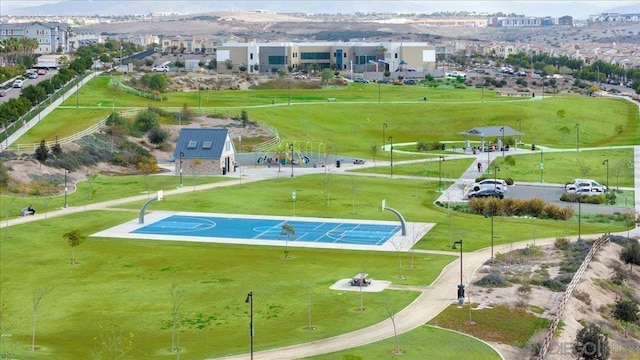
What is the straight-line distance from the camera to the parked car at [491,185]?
82438mm

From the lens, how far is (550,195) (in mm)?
83688

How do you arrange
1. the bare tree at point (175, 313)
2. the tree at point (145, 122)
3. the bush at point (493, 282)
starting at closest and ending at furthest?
the bare tree at point (175, 313)
the bush at point (493, 282)
the tree at point (145, 122)

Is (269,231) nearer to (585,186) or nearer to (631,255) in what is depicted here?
(631,255)

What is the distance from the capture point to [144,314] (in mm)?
48031

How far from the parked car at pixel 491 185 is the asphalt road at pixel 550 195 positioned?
0.77m

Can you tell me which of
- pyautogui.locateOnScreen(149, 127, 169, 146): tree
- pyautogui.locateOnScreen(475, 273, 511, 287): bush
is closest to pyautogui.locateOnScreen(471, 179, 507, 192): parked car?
pyautogui.locateOnScreen(475, 273, 511, 287): bush

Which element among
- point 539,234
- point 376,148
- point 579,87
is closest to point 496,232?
point 539,234

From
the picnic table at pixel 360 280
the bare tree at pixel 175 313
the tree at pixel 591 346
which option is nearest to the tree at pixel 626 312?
the tree at pixel 591 346

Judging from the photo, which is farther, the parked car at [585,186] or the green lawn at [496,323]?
the parked car at [585,186]

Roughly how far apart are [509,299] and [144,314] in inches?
662

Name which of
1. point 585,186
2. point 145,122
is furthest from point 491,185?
point 145,122

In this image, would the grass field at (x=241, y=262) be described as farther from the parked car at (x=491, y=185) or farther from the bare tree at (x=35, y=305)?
the parked car at (x=491, y=185)

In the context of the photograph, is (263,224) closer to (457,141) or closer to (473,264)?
(473,264)

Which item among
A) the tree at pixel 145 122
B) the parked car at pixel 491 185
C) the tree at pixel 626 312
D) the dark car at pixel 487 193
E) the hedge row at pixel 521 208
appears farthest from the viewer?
the tree at pixel 145 122
